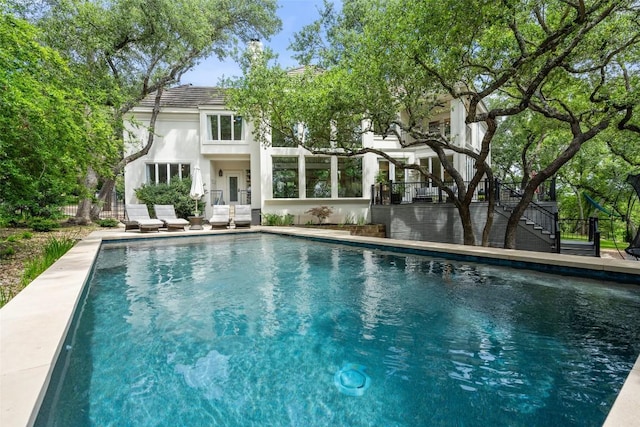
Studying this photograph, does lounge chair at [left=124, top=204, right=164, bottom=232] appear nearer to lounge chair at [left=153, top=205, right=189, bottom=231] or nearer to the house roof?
lounge chair at [left=153, top=205, right=189, bottom=231]

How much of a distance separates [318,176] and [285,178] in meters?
1.79

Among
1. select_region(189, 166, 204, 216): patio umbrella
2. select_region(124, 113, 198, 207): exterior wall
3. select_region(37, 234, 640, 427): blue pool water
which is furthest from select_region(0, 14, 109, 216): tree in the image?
select_region(124, 113, 198, 207): exterior wall

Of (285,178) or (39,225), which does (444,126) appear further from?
(39,225)

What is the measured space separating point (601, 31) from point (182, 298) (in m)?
11.7

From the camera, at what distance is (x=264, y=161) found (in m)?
17.2

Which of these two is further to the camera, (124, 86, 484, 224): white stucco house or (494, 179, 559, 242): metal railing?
(124, 86, 484, 224): white stucco house

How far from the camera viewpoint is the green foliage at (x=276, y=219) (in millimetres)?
16641

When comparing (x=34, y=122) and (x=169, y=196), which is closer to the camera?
(x=34, y=122)

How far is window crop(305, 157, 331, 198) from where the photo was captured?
17656 millimetres

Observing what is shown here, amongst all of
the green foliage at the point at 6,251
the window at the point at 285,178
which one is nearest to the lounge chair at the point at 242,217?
the window at the point at 285,178

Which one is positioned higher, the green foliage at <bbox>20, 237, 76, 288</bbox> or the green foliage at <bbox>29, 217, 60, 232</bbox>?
the green foliage at <bbox>29, 217, 60, 232</bbox>

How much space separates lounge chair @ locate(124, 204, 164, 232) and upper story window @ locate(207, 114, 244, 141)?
21.8ft

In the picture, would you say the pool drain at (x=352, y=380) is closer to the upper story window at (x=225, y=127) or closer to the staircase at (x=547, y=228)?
the staircase at (x=547, y=228)

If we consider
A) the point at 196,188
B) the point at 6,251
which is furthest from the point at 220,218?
the point at 6,251
